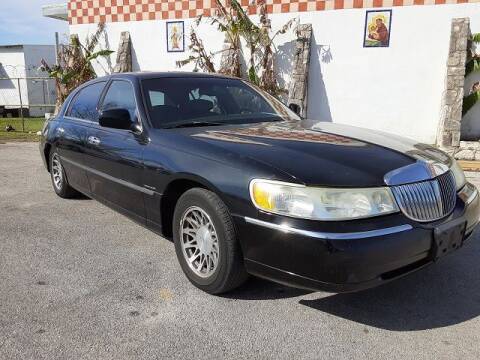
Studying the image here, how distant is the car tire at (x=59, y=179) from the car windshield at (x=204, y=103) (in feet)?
6.66

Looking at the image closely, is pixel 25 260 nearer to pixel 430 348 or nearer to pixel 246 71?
pixel 430 348

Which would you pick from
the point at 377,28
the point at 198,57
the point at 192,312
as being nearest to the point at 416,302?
the point at 192,312

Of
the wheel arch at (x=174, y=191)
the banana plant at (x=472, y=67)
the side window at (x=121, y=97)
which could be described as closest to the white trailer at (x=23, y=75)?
the banana plant at (x=472, y=67)

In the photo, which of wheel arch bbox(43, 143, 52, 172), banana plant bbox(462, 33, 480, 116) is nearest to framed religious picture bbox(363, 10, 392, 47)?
banana plant bbox(462, 33, 480, 116)

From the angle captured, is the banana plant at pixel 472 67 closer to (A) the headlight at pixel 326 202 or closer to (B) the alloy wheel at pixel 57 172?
(A) the headlight at pixel 326 202

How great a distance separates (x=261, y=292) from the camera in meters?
3.04

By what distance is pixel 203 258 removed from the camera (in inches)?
119

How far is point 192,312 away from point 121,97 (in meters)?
2.07

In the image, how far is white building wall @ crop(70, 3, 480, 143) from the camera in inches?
350

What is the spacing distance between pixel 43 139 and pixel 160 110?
2.66 metres

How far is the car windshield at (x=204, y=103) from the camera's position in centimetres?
355

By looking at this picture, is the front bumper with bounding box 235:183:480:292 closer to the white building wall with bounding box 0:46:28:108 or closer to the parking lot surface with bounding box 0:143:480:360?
the parking lot surface with bounding box 0:143:480:360

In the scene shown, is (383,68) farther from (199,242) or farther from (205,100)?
(199,242)

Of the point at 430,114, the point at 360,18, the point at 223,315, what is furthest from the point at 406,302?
the point at 360,18
